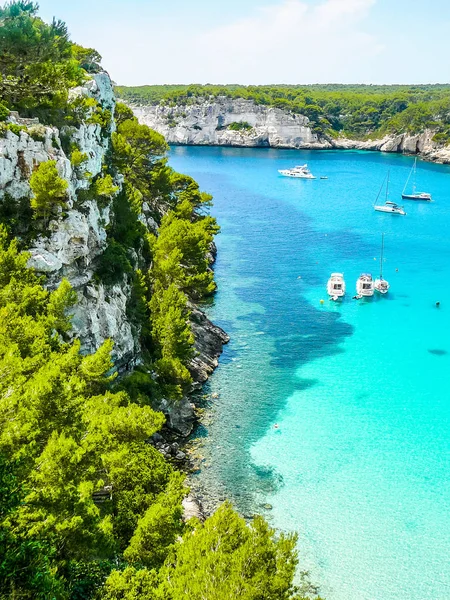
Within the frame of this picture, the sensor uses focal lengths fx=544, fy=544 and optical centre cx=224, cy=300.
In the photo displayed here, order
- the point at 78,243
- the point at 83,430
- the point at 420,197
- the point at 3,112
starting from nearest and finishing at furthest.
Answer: the point at 83,430 < the point at 3,112 < the point at 78,243 < the point at 420,197

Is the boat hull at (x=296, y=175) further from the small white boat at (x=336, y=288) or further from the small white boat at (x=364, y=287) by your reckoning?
the small white boat at (x=336, y=288)

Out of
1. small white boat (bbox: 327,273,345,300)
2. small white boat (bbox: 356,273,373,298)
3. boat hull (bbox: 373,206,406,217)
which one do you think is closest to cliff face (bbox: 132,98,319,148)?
boat hull (bbox: 373,206,406,217)

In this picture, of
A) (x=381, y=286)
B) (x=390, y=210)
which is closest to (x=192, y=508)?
(x=381, y=286)

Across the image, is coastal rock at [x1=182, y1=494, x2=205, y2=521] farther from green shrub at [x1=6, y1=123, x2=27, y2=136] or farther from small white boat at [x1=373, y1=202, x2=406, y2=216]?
small white boat at [x1=373, y1=202, x2=406, y2=216]

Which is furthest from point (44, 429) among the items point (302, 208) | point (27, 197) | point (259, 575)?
point (302, 208)

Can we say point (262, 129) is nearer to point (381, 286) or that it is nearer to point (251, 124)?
point (251, 124)
